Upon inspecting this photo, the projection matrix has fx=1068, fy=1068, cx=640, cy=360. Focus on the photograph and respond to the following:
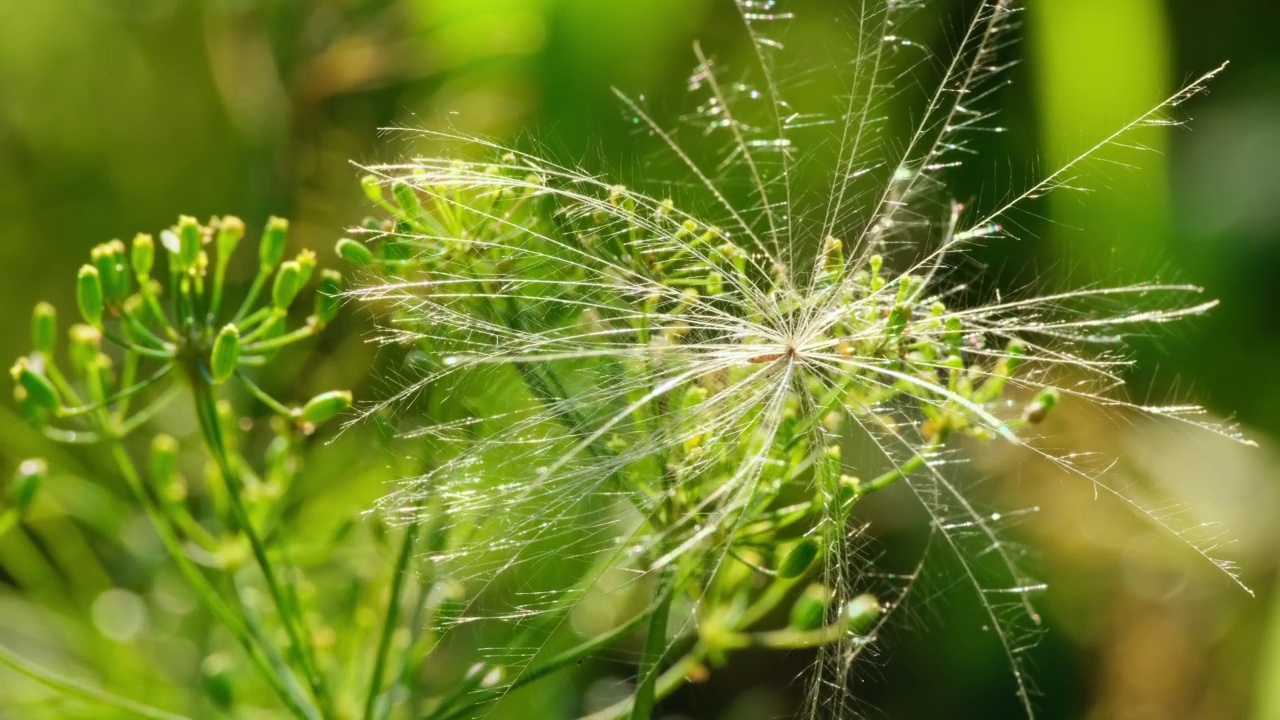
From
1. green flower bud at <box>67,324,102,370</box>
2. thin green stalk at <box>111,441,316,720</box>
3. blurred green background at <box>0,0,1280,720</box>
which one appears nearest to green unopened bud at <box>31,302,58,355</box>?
green flower bud at <box>67,324,102,370</box>

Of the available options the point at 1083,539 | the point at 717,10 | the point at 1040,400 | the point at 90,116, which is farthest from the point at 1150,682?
the point at 90,116

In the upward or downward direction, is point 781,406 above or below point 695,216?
below

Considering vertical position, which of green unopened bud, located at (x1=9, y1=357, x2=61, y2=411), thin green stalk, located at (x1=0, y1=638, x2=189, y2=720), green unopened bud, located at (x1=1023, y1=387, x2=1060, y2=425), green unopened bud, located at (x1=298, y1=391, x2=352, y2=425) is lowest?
green unopened bud, located at (x1=1023, y1=387, x2=1060, y2=425)

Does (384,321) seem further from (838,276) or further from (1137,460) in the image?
(1137,460)

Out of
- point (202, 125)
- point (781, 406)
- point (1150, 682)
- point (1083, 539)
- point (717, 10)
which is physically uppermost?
point (202, 125)

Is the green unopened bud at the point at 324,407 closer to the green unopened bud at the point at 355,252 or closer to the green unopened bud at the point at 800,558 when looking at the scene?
the green unopened bud at the point at 355,252

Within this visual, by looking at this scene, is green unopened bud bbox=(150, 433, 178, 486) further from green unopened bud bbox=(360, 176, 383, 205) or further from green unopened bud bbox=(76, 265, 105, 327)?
green unopened bud bbox=(360, 176, 383, 205)

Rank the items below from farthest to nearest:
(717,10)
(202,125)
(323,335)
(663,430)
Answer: (202,125), (717,10), (323,335), (663,430)

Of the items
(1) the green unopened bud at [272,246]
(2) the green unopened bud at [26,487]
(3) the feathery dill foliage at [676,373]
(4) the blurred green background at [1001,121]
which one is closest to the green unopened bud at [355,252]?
(3) the feathery dill foliage at [676,373]
